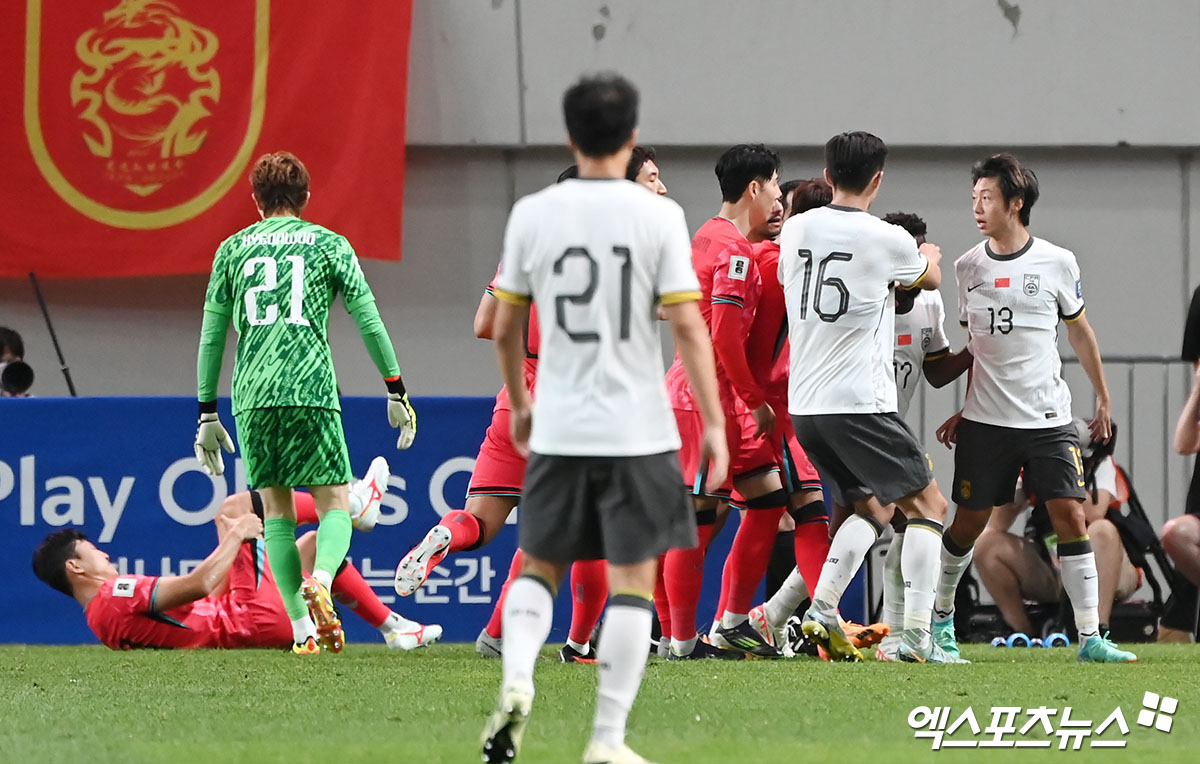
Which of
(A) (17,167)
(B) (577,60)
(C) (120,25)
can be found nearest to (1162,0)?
(B) (577,60)

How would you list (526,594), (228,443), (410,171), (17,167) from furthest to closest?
(410,171) < (17,167) < (228,443) < (526,594)

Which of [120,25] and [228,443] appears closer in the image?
[228,443]

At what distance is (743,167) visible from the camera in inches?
A: 292

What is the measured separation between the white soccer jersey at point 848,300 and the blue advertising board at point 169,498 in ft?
8.67

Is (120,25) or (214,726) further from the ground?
(120,25)

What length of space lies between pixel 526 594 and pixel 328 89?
28.9 ft

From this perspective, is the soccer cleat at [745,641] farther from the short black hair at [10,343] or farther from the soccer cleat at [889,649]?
the short black hair at [10,343]

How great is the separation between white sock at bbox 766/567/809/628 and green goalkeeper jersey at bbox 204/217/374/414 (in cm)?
225

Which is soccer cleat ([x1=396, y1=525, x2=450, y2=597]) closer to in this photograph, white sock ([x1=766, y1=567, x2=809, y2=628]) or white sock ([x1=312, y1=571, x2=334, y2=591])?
white sock ([x1=312, y1=571, x2=334, y2=591])

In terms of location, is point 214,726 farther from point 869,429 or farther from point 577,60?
point 577,60

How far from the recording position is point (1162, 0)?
12.8 m

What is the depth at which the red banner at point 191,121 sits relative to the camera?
40.3 ft

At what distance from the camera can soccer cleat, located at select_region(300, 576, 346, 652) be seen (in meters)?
6.80

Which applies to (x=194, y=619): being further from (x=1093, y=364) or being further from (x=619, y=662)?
(x=619, y=662)
